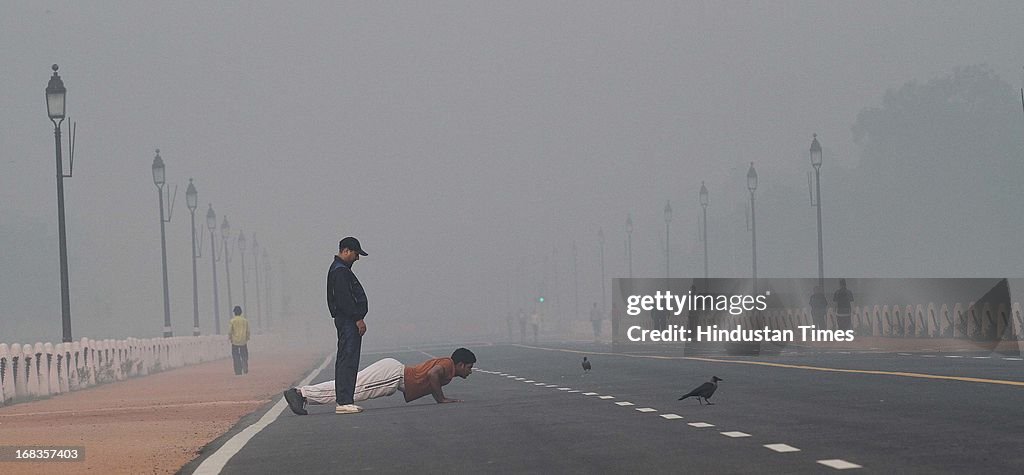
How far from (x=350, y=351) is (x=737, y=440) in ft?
24.0

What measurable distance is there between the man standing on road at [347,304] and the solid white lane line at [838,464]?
29.4ft

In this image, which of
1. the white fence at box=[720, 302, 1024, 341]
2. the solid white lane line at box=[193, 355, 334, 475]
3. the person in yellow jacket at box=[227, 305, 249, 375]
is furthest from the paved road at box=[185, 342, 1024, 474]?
the person in yellow jacket at box=[227, 305, 249, 375]

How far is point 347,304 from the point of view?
19.0 metres

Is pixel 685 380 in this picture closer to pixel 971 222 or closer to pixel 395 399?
pixel 395 399

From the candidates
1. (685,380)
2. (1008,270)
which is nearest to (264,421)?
(685,380)

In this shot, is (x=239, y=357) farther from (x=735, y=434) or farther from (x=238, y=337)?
(x=735, y=434)

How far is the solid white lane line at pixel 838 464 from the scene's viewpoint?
1025 cm

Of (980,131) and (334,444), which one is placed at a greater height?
(980,131)

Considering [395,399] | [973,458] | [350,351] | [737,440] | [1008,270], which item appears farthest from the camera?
[1008,270]

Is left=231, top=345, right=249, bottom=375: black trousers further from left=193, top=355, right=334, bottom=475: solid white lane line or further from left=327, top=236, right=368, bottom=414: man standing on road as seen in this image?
left=327, top=236, right=368, bottom=414: man standing on road

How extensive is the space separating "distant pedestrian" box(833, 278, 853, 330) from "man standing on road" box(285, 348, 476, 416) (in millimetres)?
28212

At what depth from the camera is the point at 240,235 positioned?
10806 centimetres

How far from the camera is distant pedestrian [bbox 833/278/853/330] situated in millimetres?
48013

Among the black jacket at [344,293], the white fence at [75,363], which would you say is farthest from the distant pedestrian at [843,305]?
the black jacket at [344,293]
